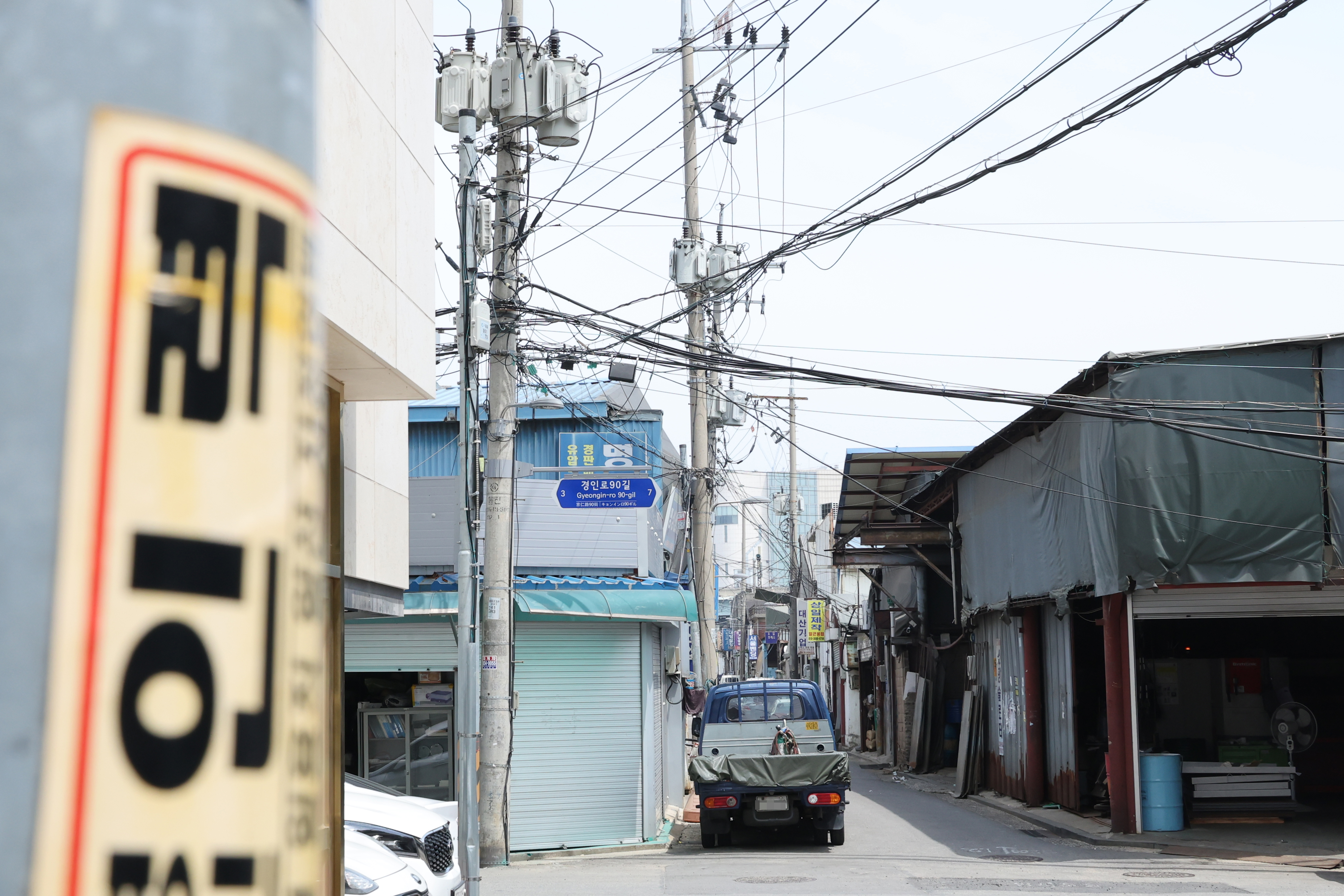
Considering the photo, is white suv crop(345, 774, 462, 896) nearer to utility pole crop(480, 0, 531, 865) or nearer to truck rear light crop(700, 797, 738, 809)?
utility pole crop(480, 0, 531, 865)

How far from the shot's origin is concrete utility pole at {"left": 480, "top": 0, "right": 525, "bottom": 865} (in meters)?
14.6

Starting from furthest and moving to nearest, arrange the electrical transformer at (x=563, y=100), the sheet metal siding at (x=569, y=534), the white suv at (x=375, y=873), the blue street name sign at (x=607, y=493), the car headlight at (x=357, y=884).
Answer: the sheet metal siding at (x=569, y=534) → the blue street name sign at (x=607, y=493) → the electrical transformer at (x=563, y=100) → the white suv at (x=375, y=873) → the car headlight at (x=357, y=884)

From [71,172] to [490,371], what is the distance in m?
13.9

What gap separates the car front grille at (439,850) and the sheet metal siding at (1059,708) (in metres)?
11.5

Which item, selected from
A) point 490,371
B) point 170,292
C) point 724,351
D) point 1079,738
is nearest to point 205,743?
point 170,292

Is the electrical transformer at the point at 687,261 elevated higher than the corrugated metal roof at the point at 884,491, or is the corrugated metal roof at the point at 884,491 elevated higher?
the electrical transformer at the point at 687,261

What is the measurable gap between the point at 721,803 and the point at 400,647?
4.73 meters

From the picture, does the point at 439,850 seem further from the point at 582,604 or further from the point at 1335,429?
the point at 1335,429

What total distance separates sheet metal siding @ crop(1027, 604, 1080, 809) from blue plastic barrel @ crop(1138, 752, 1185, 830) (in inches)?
102

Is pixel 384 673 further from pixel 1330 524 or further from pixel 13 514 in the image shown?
pixel 13 514

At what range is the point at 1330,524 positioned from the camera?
15.5 meters

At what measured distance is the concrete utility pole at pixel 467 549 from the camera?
1053cm

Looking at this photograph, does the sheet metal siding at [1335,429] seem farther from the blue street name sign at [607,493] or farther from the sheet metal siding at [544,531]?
the sheet metal siding at [544,531]

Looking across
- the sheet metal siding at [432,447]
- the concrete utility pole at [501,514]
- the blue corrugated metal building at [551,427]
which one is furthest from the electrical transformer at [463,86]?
the sheet metal siding at [432,447]
